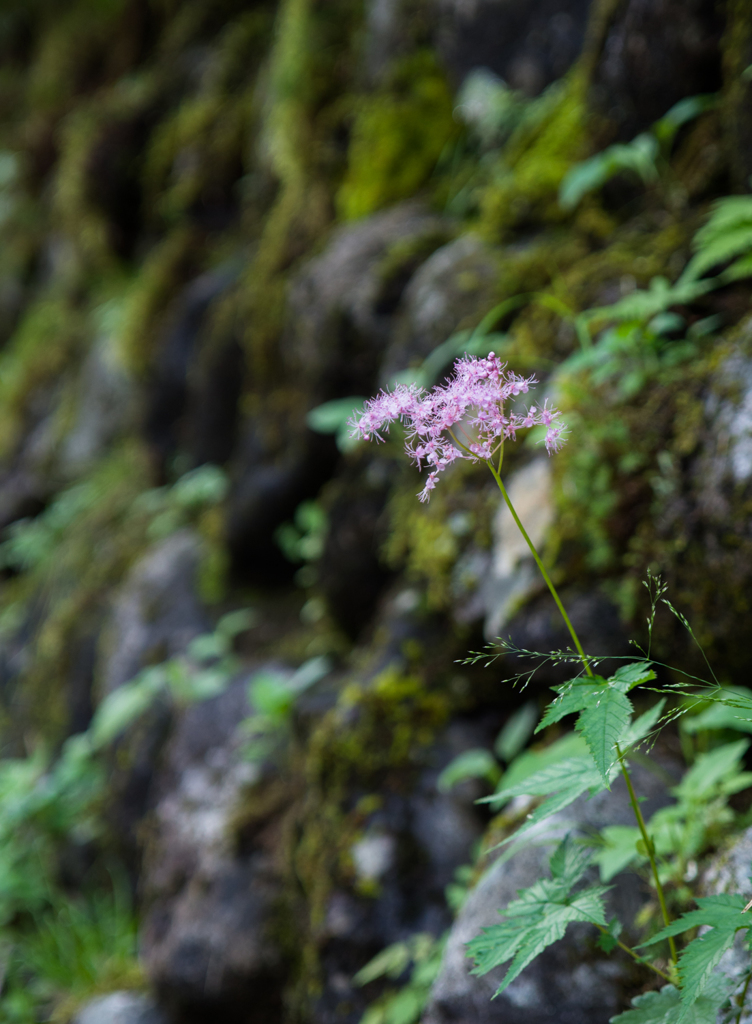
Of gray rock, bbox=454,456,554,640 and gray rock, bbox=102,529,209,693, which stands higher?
gray rock, bbox=102,529,209,693

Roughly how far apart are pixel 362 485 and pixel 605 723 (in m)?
2.46

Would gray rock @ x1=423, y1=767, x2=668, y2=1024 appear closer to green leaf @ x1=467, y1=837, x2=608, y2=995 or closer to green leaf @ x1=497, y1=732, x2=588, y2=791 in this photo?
green leaf @ x1=497, y1=732, x2=588, y2=791

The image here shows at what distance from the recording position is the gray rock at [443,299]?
9.73 ft

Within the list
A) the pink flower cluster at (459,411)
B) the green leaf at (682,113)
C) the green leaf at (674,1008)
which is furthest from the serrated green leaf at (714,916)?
the green leaf at (682,113)

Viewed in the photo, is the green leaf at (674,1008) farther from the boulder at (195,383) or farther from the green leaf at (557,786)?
the boulder at (195,383)

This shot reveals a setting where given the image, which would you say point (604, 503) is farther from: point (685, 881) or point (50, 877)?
point (50, 877)

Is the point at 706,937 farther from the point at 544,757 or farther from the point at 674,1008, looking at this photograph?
the point at 544,757

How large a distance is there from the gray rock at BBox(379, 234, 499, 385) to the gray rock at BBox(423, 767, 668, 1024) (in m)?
1.93

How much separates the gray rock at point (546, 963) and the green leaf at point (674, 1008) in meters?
0.35

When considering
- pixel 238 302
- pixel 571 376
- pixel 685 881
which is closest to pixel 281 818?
pixel 685 881

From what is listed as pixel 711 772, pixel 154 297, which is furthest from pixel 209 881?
pixel 154 297

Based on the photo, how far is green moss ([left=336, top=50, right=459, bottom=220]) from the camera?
436 cm

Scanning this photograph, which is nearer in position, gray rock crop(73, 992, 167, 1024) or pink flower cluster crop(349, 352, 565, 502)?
pink flower cluster crop(349, 352, 565, 502)

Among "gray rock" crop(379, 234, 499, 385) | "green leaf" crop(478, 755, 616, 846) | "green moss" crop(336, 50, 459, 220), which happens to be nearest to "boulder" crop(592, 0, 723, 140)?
"gray rock" crop(379, 234, 499, 385)
